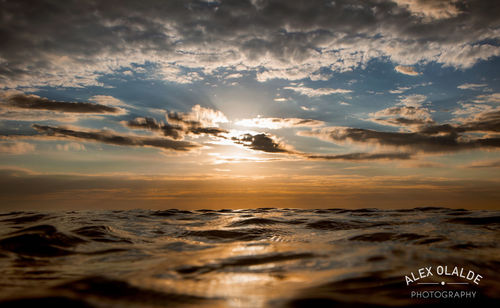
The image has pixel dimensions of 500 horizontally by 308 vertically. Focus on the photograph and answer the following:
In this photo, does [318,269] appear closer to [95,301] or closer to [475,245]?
[95,301]

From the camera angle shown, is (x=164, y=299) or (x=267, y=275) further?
(x=267, y=275)

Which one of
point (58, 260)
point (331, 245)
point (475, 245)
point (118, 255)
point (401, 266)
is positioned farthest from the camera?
point (331, 245)

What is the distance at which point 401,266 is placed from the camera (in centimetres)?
373

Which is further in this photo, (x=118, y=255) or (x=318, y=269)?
(x=118, y=255)

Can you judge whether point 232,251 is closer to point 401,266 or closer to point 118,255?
point 118,255

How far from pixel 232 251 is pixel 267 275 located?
1803mm

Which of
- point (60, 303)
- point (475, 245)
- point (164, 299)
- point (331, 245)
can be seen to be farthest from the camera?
point (331, 245)

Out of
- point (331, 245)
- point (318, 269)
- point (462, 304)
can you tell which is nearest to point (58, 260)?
point (318, 269)

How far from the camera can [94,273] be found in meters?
3.56

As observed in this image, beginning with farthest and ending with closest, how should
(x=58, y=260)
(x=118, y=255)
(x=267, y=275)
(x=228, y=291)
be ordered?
(x=118, y=255)
(x=58, y=260)
(x=267, y=275)
(x=228, y=291)

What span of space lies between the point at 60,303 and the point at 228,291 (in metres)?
1.54

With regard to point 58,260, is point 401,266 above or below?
above

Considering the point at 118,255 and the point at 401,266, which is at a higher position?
the point at 401,266

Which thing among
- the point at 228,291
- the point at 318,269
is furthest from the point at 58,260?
the point at 318,269
